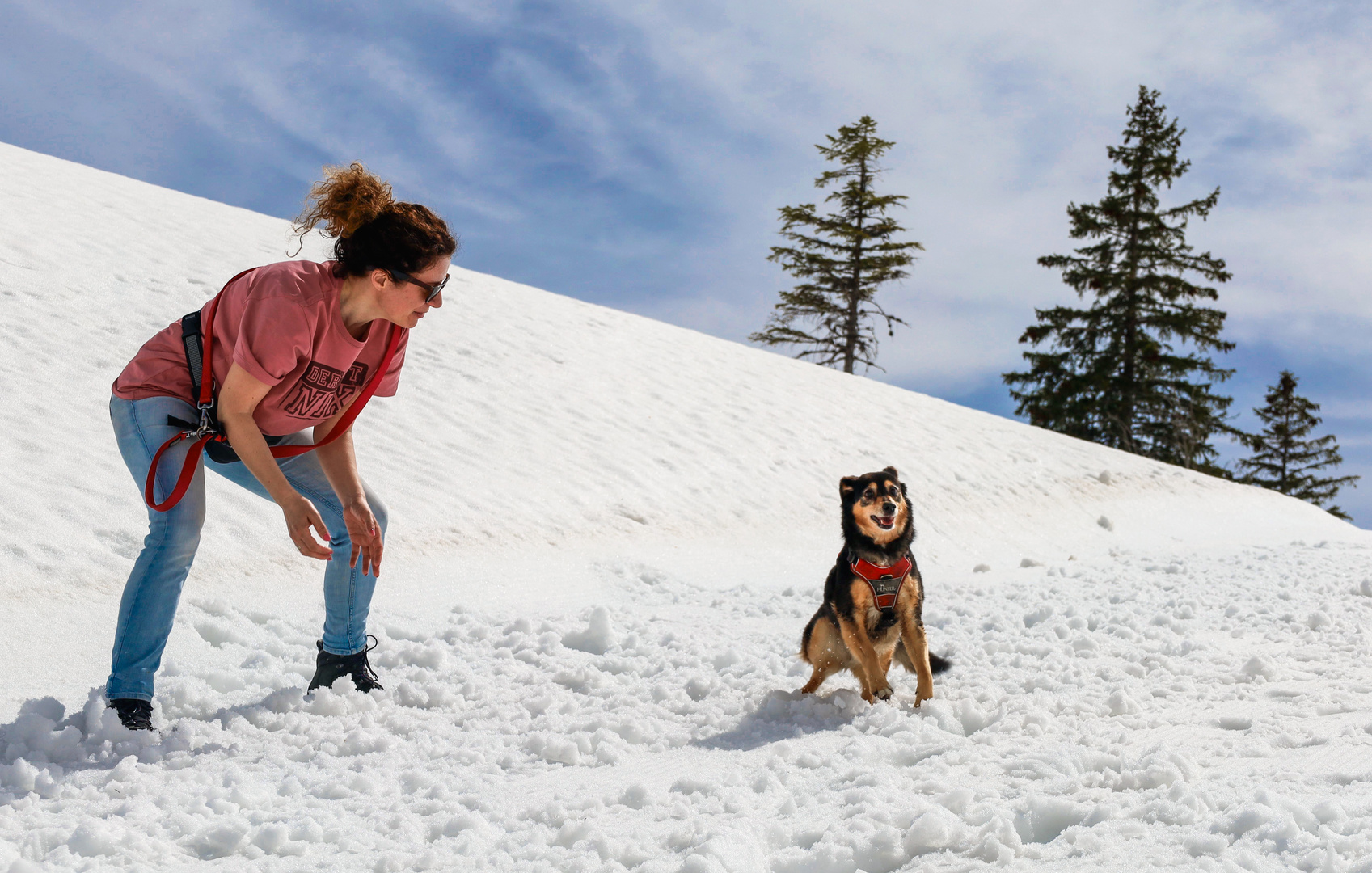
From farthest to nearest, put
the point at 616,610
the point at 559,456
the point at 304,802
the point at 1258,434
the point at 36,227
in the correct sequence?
the point at 1258,434, the point at 36,227, the point at 559,456, the point at 616,610, the point at 304,802

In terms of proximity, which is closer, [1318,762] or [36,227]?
[1318,762]

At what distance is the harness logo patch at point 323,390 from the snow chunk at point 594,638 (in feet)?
6.21

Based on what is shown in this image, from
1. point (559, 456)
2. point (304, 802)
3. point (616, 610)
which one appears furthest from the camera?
point (559, 456)

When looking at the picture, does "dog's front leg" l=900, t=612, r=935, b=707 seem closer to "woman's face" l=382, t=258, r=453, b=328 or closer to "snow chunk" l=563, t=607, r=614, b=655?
"snow chunk" l=563, t=607, r=614, b=655

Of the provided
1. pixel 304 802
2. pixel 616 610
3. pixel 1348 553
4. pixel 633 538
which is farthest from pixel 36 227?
pixel 1348 553

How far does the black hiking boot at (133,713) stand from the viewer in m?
3.03

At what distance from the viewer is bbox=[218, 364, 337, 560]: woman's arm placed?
2824 mm

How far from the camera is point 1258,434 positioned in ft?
102

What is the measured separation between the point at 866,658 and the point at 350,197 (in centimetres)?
269

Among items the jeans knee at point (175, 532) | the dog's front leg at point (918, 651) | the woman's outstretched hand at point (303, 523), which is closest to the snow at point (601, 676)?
the dog's front leg at point (918, 651)

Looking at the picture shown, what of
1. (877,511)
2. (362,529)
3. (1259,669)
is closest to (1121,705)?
(1259,669)

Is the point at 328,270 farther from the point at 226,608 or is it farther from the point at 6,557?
the point at 6,557

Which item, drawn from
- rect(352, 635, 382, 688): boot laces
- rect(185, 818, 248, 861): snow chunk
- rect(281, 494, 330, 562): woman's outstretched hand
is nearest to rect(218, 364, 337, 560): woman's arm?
rect(281, 494, 330, 562): woman's outstretched hand

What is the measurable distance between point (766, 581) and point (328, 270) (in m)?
5.37
